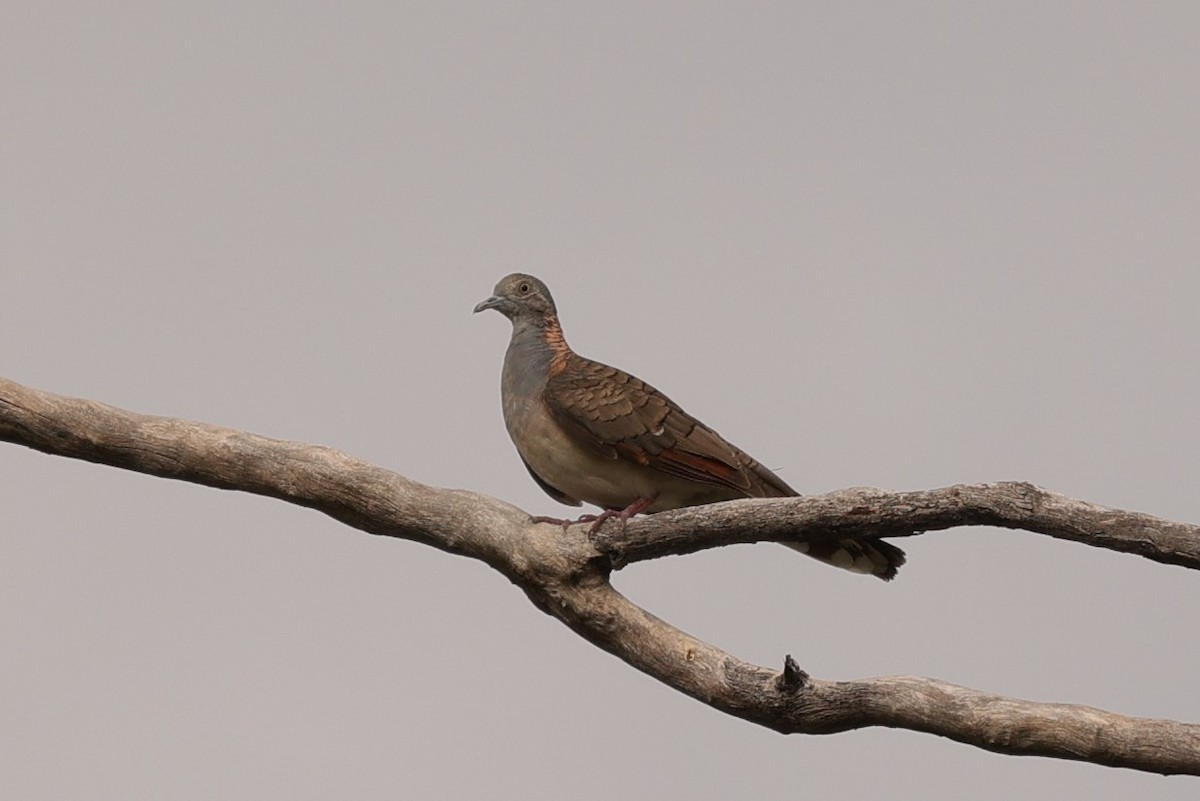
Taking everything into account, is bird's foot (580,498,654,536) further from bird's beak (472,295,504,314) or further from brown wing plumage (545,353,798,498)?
bird's beak (472,295,504,314)

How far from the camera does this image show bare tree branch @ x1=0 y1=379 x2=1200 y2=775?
543 cm

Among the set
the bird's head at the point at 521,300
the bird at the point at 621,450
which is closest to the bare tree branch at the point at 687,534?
the bird at the point at 621,450

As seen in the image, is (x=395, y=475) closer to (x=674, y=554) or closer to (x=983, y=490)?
(x=674, y=554)

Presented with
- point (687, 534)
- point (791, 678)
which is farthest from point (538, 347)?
point (791, 678)

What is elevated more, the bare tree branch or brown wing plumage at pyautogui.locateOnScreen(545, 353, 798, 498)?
brown wing plumage at pyautogui.locateOnScreen(545, 353, 798, 498)

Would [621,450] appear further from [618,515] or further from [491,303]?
[491,303]

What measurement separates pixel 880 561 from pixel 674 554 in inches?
35.5

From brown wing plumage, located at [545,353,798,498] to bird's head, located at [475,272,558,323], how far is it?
2.26 feet

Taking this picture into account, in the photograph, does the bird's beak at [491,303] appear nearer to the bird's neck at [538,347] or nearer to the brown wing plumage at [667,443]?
the bird's neck at [538,347]

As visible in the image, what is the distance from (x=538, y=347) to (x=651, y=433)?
964mm

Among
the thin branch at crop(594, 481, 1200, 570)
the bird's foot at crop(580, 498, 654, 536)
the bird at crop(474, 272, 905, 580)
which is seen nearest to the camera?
the thin branch at crop(594, 481, 1200, 570)

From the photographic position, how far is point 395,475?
6.35 m

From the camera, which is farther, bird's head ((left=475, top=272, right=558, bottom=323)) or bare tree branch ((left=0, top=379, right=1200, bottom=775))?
bird's head ((left=475, top=272, right=558, bottom=323))

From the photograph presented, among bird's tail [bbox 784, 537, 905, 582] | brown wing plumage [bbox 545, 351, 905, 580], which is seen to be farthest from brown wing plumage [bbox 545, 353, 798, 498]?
bird's tail [bbox 784, 537, 905, 582]
